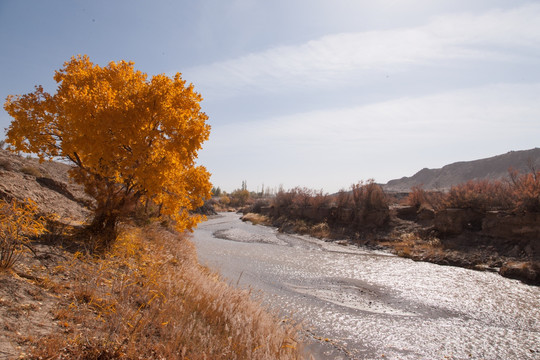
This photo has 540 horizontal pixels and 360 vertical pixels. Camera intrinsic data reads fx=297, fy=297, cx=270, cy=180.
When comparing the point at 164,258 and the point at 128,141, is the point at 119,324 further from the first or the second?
the point at 164,258

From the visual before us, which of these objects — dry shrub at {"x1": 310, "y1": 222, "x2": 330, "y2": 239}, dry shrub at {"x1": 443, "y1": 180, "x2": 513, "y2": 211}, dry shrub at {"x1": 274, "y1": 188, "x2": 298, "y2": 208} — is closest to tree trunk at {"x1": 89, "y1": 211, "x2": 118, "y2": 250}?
dry shrub at {"x1": 310, "y1": 222, "x2": 330, "y2": 239}

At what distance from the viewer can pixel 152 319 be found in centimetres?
462

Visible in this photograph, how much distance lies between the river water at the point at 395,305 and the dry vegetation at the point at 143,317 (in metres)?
1.99

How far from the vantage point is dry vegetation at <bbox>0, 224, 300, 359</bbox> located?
3635 millimetres

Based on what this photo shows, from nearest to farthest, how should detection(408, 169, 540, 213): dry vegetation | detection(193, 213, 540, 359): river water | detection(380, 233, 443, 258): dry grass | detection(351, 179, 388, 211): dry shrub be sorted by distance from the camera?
detection(193, 213, 540, 359): river water, detection(408, 169, 540, 213): dry vegetation, detection(380, 233, 443, 258): dry grass, detection(351, 179, 388, 211): dry shrub

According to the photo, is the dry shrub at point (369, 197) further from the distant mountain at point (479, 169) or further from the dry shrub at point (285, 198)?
the distant mountain at point (479, 169)

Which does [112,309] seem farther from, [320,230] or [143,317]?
[320,230]

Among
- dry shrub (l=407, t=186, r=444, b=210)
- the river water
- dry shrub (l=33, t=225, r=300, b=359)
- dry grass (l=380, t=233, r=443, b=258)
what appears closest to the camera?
dry shrub (l=33, t=225, r=300, b=359)

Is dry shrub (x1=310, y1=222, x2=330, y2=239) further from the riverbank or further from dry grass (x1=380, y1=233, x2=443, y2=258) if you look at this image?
dry grass (x1=380, y1=233, x2=443, y2=258)

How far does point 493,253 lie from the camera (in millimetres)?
14141

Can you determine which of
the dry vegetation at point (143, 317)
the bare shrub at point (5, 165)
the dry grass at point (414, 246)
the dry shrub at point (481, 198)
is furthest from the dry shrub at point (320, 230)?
the bare shrub at point (5, 165)

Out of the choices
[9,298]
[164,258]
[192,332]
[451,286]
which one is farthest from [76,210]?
[451,286]

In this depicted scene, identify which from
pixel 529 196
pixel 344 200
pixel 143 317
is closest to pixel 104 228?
pixel 143 317

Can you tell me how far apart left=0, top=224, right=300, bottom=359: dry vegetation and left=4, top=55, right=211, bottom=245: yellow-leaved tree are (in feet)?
5.59
